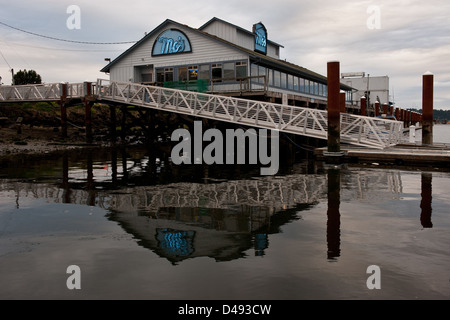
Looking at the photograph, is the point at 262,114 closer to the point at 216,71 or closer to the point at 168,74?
the point at 216,71

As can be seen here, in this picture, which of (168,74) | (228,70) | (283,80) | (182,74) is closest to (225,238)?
(228,70)

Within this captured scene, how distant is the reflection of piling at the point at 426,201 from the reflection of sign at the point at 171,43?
20.4m

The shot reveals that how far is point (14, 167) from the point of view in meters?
18.0

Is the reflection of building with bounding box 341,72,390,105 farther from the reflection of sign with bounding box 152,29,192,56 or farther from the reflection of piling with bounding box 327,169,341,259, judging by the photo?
the reflection of piling with bounding box 327,169,341,259

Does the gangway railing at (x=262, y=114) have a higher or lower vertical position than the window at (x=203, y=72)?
lower

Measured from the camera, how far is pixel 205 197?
37.0 ft

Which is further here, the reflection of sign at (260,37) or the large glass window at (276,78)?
the reflection of sign at (260,37)

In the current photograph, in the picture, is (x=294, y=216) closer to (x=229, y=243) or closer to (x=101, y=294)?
(x=229, y=243)

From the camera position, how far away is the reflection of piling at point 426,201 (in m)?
8.45

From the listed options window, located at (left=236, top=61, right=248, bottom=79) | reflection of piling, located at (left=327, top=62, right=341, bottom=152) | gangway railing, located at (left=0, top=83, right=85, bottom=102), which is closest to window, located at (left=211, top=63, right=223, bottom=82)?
window, located at (left=236, top=61, right=248, bottom=79)

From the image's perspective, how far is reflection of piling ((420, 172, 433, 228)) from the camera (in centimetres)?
845

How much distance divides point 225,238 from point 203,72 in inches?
946

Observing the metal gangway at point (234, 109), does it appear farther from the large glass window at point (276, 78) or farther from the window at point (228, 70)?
the large glass window at point (276, 78)

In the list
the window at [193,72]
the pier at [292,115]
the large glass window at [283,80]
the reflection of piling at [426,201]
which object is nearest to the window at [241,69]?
the pier at [292,115]
